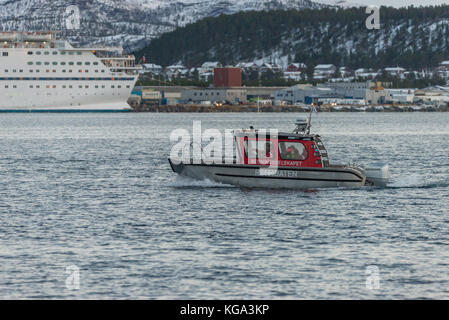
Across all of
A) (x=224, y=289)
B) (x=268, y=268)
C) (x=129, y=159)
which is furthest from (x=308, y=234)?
(x=129, y=159)

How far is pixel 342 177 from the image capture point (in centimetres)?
3719

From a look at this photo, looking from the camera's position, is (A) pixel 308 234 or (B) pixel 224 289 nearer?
(B) pixel 224 289

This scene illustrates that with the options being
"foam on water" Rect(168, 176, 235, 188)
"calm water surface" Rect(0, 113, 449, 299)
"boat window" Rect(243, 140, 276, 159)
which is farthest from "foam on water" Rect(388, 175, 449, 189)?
"foam on water" Rect(168, 176, 235, 188)

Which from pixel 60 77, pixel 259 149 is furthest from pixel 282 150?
pixel 60 77

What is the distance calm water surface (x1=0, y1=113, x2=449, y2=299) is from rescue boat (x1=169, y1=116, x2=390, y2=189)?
0.54 meters

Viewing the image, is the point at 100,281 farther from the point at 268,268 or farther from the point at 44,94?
the point at 44,94

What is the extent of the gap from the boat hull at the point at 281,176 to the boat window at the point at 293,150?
57 centimetres

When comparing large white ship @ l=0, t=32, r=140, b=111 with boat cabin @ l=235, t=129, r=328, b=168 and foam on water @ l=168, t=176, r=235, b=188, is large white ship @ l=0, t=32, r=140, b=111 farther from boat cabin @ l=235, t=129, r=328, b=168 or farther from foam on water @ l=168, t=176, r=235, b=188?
boat cabin @ l=235, t=129, r=328, b=168

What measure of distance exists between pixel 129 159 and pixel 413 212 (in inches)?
1327

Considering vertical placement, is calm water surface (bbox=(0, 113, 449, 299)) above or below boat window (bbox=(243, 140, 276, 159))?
below

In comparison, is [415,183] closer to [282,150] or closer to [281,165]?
[281,165]

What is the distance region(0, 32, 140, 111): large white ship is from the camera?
181000 millimetres
